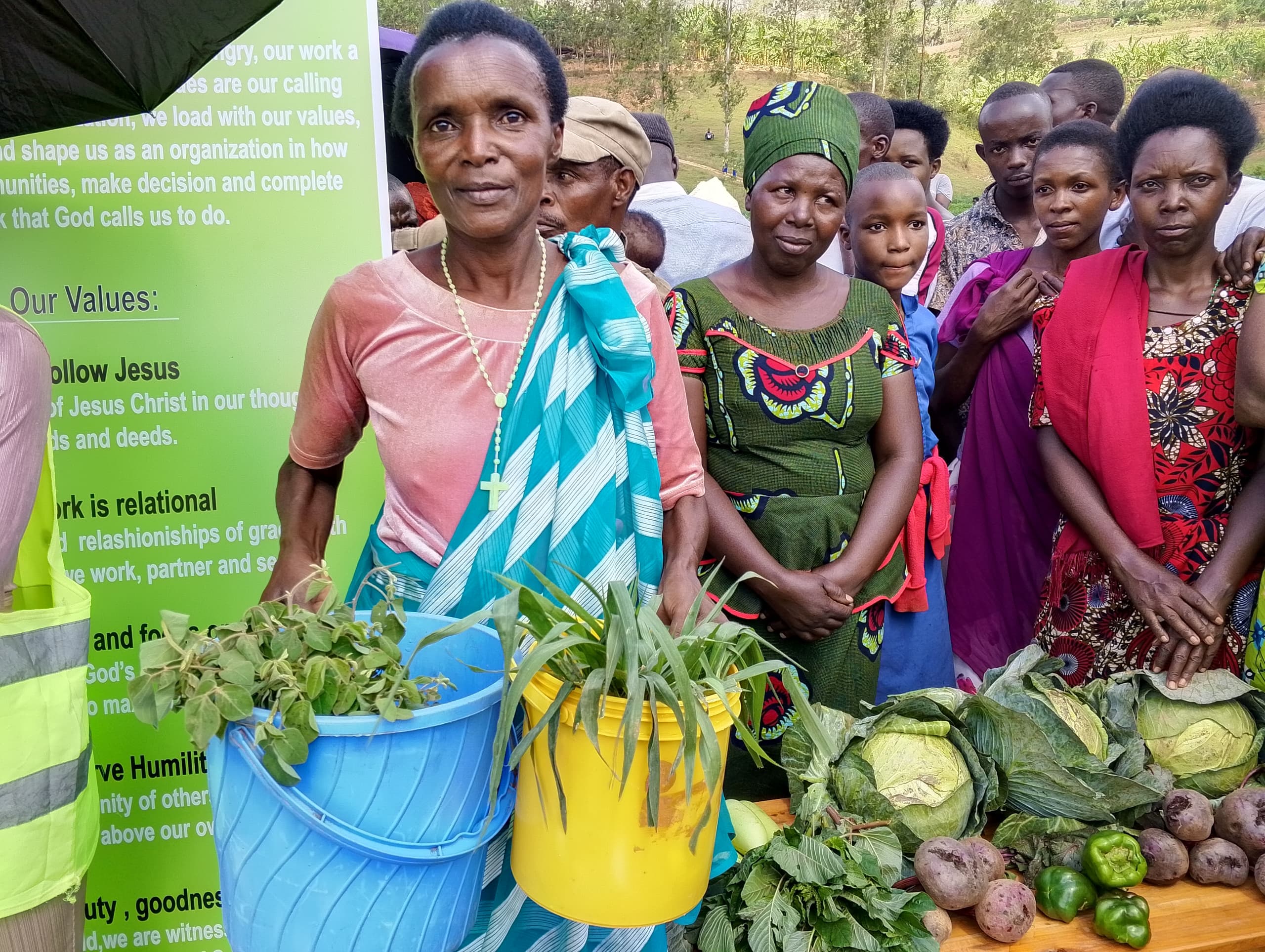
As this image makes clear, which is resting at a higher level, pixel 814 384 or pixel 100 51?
pixel 100 51

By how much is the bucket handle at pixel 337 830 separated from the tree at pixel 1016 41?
36.5 ft

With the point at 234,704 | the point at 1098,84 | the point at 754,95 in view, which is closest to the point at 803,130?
the point at 234,704

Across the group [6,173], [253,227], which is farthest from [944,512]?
[6,173]

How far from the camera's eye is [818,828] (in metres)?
1.89

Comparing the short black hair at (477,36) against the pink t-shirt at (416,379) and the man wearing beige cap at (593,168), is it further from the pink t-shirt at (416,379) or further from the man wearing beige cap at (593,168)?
the man wearing beige cap at (593,168)

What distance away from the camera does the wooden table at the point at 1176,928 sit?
72.0 inches

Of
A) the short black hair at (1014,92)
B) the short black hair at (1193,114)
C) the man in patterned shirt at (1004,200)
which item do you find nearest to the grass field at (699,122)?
the short black hair at (1014,92)

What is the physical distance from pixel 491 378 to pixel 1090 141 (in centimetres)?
248

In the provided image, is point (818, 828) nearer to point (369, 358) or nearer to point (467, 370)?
point (467, 370)

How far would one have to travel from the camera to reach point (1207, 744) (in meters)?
2.23

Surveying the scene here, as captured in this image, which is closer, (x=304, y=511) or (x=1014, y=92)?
(x=304, y=511)


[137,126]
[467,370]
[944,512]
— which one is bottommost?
[944,512]

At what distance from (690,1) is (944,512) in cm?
851

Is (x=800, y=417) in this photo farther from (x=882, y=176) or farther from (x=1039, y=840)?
(x=882, y=176)
